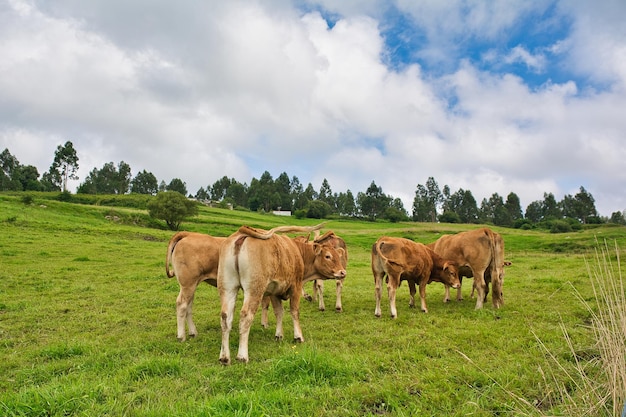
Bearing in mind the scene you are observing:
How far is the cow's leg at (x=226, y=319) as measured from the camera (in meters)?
5.52

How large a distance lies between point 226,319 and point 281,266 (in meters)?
1.29

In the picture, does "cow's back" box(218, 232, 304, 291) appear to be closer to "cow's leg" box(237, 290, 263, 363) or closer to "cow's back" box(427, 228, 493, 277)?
"cow's leg" box(237, 290, 263, 363)

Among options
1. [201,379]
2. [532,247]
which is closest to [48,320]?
[201,379]

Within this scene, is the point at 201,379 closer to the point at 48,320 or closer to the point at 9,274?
the point at 48,320

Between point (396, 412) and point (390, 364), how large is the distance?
1.37m

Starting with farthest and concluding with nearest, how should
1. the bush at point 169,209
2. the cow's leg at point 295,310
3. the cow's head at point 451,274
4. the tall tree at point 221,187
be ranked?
the tall tree at point 221,187, the bush at point 169,209, the cow's head at point 451,274, the cow's leg at point 295,310

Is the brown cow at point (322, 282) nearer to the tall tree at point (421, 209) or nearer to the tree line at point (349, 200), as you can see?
the tree line at point (349, 200)

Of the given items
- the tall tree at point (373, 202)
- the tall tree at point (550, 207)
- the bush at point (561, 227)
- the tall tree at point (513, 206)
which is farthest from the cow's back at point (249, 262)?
the tall tree at point (550, 207)

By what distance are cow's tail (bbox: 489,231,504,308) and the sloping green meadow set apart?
418 mm

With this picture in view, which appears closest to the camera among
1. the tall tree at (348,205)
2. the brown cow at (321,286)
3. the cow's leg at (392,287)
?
the brown cow at (321,286)

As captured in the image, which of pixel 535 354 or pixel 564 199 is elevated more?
pixel 564 199

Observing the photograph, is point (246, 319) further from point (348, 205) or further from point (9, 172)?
point (9, 172)

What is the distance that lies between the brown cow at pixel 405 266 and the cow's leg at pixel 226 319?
426 cm

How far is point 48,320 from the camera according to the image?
8.38m
